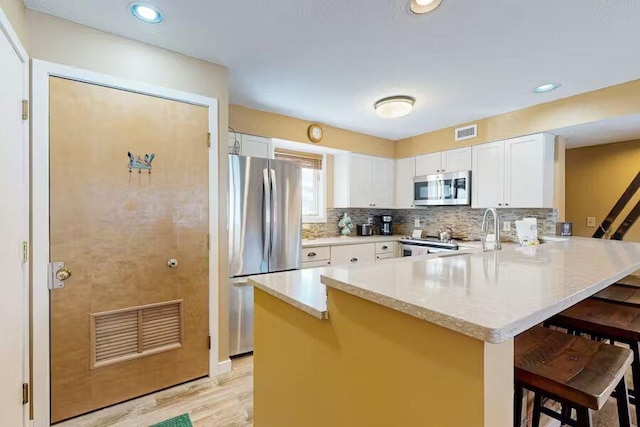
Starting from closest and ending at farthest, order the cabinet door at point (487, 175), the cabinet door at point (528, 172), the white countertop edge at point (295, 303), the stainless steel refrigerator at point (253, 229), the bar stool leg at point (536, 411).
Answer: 1. the white countertop edge at point (295, 303)
2. the bar stool leg at point (536, 411)
3. the stainless steel refrigerator at point (253, 229)
4. the cabinet door at point (528, 172)
5. the cabinet door at point (487, 175)

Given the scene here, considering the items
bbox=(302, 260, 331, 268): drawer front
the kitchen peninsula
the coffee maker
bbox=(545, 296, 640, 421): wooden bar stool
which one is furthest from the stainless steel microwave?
the kitchen peninsula

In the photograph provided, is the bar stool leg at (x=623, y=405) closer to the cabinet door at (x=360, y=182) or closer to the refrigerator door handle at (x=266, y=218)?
the refrigerator door handle at (x=266, y=218)

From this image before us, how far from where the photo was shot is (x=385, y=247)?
13.8ft

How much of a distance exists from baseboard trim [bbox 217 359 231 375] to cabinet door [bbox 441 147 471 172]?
3.52 metres

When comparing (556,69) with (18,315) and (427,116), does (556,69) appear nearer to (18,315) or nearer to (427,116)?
(427,116)

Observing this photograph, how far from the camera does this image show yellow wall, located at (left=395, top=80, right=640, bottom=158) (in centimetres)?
→ 264

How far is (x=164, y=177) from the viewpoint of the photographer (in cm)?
211

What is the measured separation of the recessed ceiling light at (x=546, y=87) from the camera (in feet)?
8.85

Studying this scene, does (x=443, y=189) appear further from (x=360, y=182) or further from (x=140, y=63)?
(x=140, y=63)

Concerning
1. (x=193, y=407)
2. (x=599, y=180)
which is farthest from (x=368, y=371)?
(x=599, y=180)

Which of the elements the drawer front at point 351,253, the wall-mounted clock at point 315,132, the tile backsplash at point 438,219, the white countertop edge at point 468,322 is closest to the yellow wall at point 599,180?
the tile backsplash at point 438,219

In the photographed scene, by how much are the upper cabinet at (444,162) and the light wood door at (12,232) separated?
13.7 feet

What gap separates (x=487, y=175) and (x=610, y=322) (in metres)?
2.46

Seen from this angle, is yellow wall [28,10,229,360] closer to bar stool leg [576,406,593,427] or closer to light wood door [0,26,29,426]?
light wood door [0,26,29,426]
